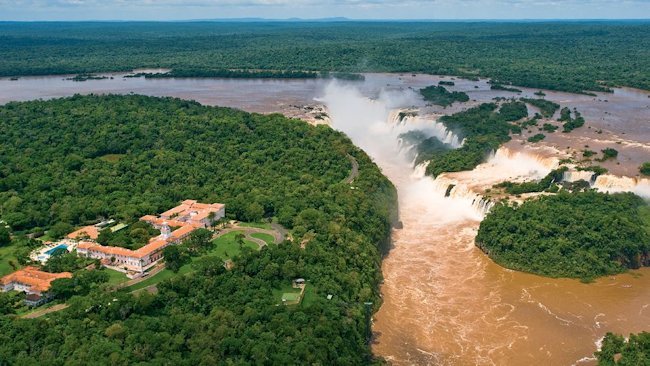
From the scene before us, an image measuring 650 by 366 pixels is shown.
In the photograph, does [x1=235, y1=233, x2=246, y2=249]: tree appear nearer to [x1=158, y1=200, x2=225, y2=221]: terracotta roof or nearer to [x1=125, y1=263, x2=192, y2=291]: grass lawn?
[x1=158, y1=200, x2=225, y2=221]: terracotta roof

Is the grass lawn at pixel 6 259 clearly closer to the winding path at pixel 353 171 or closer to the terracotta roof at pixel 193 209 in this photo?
the terracotta roof at pixel 193 209

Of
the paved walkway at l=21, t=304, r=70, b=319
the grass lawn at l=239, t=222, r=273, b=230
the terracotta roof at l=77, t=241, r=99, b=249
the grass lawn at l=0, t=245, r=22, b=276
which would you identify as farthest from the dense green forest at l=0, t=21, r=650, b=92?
the paved walkway at l=21, t=304, r=70, b=319

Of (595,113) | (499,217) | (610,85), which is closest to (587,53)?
(610,85)

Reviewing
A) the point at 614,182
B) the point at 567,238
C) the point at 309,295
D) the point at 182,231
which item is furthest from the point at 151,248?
the point at 614,182

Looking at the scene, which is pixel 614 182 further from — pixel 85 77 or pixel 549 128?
pixel 85 77

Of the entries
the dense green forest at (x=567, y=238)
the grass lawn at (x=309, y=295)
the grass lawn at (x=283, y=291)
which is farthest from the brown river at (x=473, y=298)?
the grass lawn at (x=283, y=291)

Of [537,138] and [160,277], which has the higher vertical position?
[160,277]

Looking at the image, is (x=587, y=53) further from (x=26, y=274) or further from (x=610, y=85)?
(x=26, y=274)
